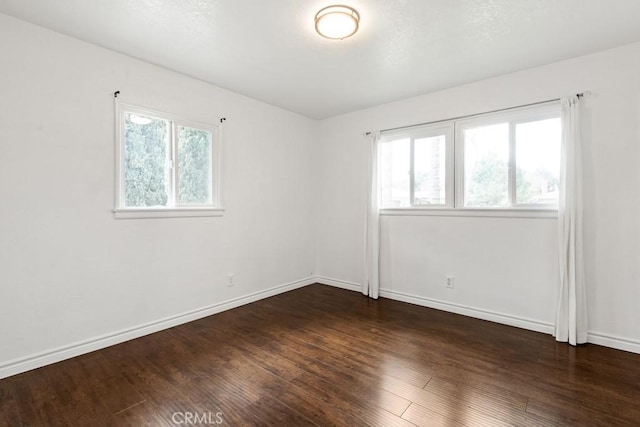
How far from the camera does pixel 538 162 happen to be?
312 cm

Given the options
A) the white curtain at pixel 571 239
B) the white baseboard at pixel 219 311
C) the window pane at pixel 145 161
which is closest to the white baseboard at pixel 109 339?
the white baseboard at pixel 219 311

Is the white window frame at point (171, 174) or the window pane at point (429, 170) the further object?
the window pane at point (429, 170)

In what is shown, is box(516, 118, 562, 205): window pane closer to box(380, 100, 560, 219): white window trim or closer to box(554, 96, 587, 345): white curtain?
box(380, 100, 560, 219): white window trim

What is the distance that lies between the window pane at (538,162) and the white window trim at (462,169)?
0.17 feet

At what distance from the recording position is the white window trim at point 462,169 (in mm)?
3066

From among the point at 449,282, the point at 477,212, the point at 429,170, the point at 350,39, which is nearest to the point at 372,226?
the point at 429,170

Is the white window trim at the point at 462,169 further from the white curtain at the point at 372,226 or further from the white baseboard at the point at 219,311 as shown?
the white baseboard at the point at 219,311

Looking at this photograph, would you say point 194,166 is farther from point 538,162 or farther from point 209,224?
point 538,162

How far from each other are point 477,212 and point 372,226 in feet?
4.44

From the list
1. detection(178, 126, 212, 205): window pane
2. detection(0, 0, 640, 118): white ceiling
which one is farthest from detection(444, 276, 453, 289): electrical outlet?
detection(178, 126, 212, 205): window pane

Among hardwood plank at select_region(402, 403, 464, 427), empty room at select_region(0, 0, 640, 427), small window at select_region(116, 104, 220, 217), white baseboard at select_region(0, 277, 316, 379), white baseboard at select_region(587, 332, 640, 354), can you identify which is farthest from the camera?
small window at select_region(116, 104, 220, 217)

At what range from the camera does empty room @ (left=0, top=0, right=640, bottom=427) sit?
2.10 m

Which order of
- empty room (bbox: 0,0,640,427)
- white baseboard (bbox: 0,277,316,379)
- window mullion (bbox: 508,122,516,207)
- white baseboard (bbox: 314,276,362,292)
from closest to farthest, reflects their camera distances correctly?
empty room (bbox: 0,0,640,427)
white baseboard (bbox: 0,277,316,379)
window mullion (bbox: 508,122,516,207)
white baseboard (bbox: 314,276,362,292)

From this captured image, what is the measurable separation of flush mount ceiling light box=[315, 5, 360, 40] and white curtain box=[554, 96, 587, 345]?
2.22 metres
